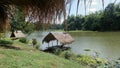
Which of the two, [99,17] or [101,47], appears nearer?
[99,17]

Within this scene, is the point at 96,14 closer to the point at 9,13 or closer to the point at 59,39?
the point at 9,13

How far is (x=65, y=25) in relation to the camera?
909mm

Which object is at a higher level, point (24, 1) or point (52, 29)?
point (24, 1)

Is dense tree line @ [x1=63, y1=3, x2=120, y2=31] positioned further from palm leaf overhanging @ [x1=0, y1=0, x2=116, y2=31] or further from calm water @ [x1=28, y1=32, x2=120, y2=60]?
calm water @ [x1=28, y1=32, x2=120, y2=60]

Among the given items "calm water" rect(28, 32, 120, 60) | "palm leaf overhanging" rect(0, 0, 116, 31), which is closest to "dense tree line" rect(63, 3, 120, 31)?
"palm leaf overhanging" rect(0, 0, 116, 31)

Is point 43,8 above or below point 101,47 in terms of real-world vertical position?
above

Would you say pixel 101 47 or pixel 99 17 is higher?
pixel 99 17

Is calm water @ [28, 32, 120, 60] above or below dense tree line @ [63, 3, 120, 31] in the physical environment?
below

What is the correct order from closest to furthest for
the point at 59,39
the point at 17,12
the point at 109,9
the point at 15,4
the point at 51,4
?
1. the point at 109,9
2. the point at 51,4
3. the point at 15,4
4. the point at 17,12
5. the point at 59,39

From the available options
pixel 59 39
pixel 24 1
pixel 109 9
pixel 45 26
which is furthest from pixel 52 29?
pixel 59 39

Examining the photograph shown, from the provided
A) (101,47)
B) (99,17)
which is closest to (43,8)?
(99,17)

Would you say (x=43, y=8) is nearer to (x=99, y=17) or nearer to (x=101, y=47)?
(x=99, y=17)

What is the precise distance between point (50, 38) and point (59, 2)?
70.3 feet

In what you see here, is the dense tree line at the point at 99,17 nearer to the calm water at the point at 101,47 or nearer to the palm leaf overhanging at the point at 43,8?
the palm leaf overhanging at the point at 43,8
